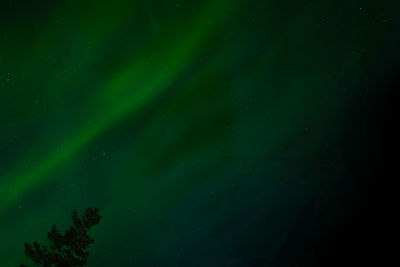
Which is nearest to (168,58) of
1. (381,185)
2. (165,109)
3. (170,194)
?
(165,109)

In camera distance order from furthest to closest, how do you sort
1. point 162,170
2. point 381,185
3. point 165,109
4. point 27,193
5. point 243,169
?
point 381,185 → point 243,169 → point 162,170 → point 165,109 → point 27,193

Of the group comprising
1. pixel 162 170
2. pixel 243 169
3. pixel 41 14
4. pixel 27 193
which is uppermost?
pixel 41 14

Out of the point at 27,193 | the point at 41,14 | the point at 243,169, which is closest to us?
the point at 41,14

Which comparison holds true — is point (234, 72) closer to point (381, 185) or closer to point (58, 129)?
point (58, 129)

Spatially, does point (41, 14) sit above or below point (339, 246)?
above

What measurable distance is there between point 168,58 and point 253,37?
0.87 m

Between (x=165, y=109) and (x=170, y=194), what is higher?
(x=165, y=109)

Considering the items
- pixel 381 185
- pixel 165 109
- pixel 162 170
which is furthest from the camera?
pixel 381 185

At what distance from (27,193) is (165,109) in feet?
4.62

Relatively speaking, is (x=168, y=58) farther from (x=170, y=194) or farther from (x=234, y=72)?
(x=170, y=194)

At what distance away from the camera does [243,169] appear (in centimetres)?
370

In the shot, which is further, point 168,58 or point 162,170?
point 162,170

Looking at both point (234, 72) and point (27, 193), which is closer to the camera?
point (27, 193)

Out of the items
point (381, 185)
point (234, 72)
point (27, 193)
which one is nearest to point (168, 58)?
point (234, 72)
